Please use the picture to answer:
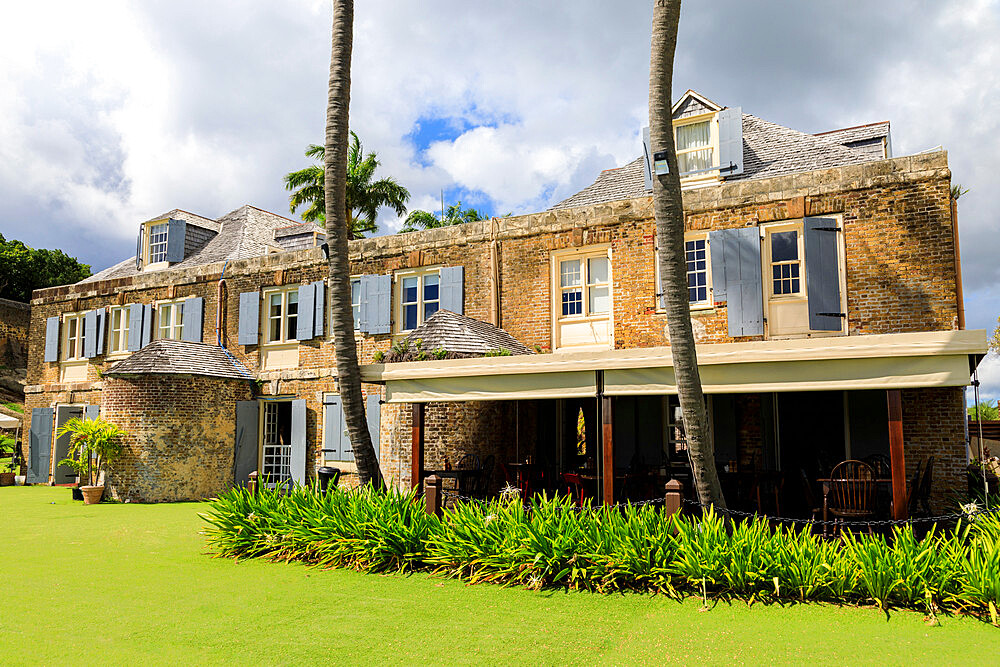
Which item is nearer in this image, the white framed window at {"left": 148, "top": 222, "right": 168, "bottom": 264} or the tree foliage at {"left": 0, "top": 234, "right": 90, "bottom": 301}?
the white framed window at {"left": 148, "top": 222, "right": 168, "bottom": 264}

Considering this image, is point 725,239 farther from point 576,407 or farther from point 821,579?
point 821,579

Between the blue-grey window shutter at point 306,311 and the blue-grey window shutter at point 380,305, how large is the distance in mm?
1607

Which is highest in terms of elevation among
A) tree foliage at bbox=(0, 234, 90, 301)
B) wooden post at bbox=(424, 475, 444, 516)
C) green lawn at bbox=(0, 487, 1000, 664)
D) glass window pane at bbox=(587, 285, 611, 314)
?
tree foliage at bbox=(0, 234, 90, 301)

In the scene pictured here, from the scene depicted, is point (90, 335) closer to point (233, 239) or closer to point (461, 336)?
point (233, 239)

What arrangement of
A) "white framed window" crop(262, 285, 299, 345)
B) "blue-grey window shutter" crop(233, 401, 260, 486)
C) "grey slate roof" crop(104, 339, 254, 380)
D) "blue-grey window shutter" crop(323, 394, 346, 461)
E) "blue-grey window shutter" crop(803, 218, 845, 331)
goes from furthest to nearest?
"white framed window" crop(262, 285, 299, 345) < "blue-grey window shutter" crop(233, 401, 260, 486) < "blue-grey window shutter" crop(323, 394, 346, 461) < "grey slate roof" crop(104, 339, 254, 380) < "blue-grey window shutter" crop(803, 218, 845, 331)

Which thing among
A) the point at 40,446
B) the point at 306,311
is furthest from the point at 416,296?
the point at 40,446

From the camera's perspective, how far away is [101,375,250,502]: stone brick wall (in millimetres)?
15008

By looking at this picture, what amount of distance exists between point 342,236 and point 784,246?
24.0ft

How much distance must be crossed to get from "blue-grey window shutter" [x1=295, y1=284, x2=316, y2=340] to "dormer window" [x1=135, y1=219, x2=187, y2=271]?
593 cm

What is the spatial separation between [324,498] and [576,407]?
22.0 feet

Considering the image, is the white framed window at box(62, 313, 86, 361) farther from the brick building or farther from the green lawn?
the green lawn

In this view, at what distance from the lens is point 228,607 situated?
268 inches

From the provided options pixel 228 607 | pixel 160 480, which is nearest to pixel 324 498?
pixel 228 607

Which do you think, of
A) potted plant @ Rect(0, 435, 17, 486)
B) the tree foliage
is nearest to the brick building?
potted plant @ Rect(0, 435, 17, 486)
